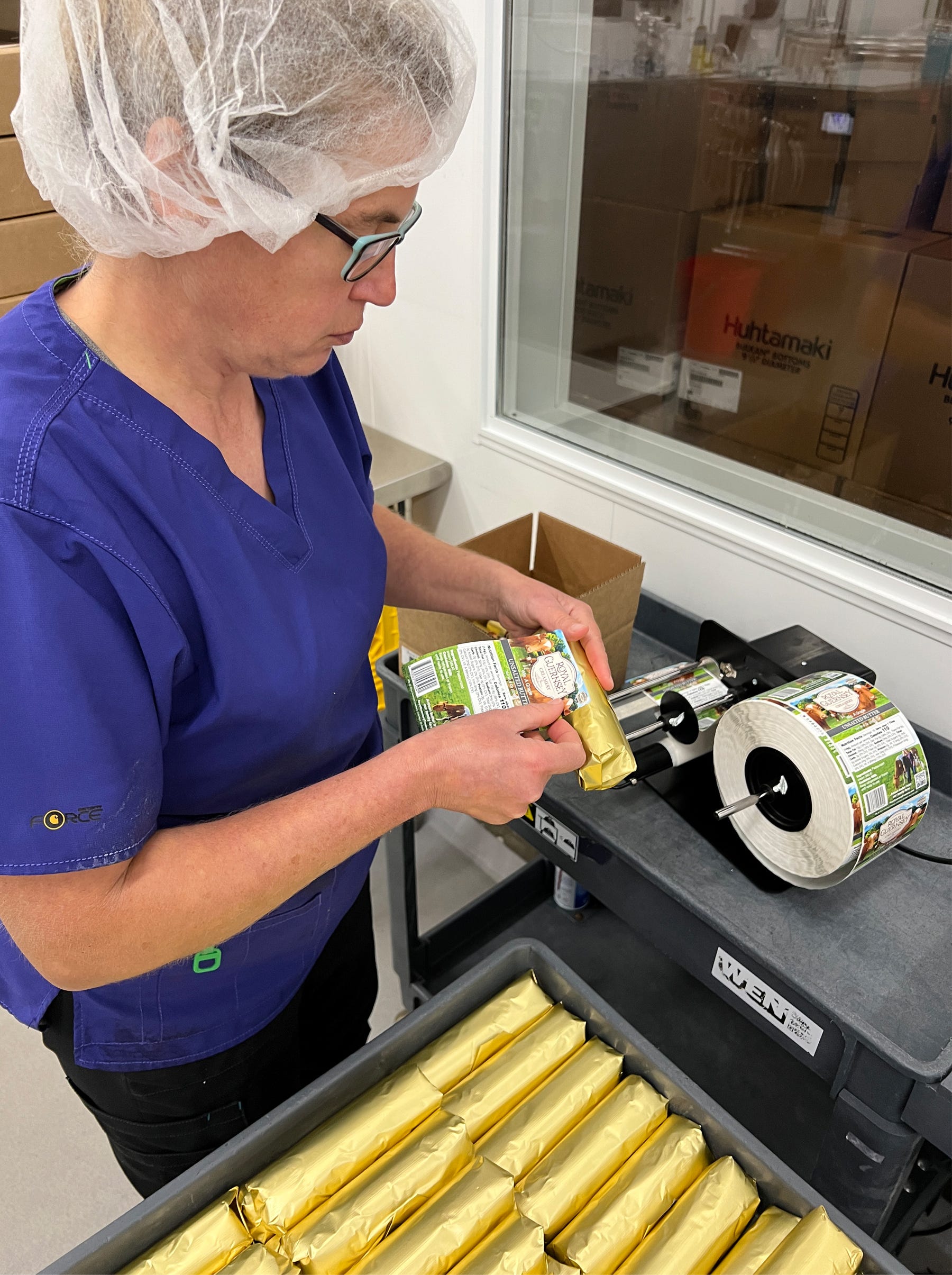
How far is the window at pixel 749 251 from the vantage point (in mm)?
1199

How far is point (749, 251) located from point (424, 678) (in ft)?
2.89

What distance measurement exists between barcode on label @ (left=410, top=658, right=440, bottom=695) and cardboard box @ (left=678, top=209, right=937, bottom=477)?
772 millimetres

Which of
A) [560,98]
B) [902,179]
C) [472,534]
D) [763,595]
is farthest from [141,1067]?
[560,98]

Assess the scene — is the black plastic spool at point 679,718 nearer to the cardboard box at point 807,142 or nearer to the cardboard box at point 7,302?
the cardboard box at point 807,142

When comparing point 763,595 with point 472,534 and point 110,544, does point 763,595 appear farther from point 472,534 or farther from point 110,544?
point 110,544

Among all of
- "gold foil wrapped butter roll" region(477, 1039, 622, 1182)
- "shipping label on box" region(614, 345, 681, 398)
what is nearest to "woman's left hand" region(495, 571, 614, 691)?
"gold foil wrapped butter roll" region(477, 1039, 622, 1182)

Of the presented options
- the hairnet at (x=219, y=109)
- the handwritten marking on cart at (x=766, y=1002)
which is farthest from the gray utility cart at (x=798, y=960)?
the hairnet at (x=219, y=109)

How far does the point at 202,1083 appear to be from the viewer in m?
1.00

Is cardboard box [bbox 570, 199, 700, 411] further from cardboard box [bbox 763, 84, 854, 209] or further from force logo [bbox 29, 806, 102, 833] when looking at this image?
force logo [bbox 29, 806, 102, 833]

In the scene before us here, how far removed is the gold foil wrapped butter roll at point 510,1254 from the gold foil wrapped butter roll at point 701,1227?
76mm

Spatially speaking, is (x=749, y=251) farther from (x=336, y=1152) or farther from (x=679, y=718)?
(x=336, y=1152)

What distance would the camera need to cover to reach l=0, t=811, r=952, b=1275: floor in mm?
1506

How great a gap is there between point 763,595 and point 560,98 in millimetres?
895

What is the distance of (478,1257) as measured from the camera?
794 mm
